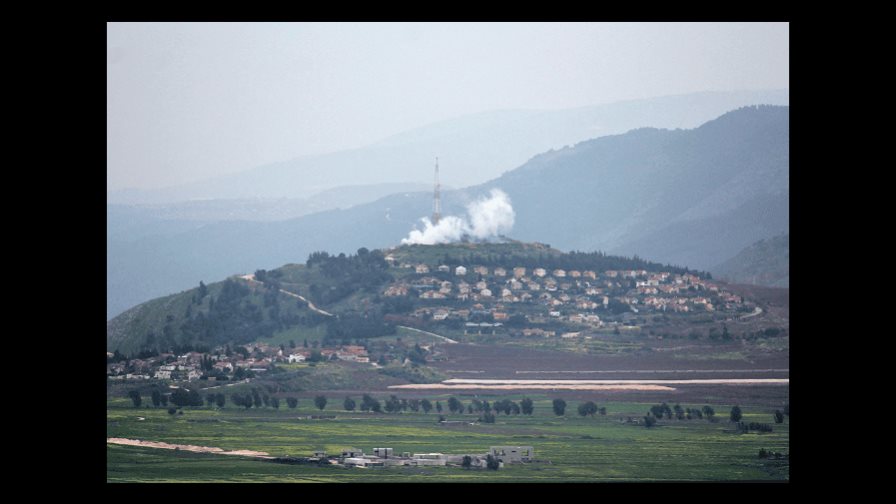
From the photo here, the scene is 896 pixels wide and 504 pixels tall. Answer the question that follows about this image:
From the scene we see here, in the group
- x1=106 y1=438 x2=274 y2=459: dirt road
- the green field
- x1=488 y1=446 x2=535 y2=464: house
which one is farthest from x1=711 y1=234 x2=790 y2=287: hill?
x1=106 y1=438 x2=274 y2=459: dirt road

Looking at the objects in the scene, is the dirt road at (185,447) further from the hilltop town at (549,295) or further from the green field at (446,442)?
the hilltop town at (549,295)

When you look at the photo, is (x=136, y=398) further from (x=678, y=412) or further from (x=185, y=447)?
(x=678, y=412)

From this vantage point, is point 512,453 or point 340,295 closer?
point 512,453

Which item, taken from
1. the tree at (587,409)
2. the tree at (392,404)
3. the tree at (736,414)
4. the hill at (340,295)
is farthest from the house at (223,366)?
the tree at (736,414)

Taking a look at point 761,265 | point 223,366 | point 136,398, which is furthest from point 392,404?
point 761,265
